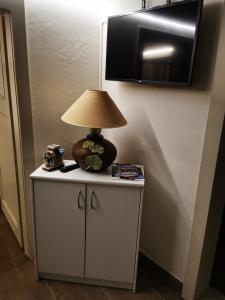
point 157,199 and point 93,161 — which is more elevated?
point 93,161

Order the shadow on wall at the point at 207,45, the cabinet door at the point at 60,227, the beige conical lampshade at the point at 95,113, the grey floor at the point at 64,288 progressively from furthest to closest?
the grey floor at the point at 64,288 → the cabinet door at the point at 60,227 → the beige conical lampshade at the point at 95,113 → the shadow on wall at the point at 207,45

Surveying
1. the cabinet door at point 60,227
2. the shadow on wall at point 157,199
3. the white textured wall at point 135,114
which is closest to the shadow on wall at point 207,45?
the white textured wall at point 135,114

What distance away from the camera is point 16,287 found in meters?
1.77

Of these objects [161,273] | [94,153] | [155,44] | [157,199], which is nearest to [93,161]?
[94,153]

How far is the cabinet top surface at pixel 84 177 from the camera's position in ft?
5.01

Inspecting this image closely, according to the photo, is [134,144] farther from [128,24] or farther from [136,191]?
[128,24]

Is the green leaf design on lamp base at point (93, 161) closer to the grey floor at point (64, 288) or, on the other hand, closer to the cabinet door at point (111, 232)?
the cabinet door at point (111, 232)

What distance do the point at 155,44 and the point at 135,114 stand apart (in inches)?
20.0

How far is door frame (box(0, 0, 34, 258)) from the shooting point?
1536 mm

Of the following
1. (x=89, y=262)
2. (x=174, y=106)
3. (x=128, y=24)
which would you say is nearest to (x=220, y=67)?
(x=174, y=106)

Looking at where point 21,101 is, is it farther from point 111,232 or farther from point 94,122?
point 111,232

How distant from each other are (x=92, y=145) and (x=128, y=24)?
84 cm

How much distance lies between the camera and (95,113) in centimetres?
150

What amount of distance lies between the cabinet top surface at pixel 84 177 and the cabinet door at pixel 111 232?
0.04 meters
